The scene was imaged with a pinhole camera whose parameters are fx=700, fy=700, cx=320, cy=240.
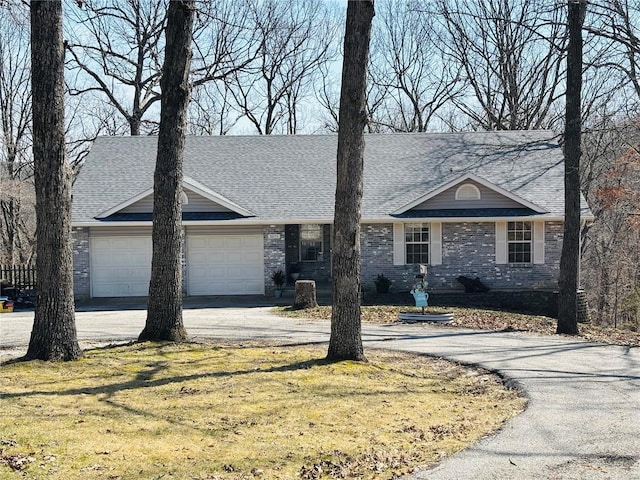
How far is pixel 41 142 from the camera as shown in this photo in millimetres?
9711

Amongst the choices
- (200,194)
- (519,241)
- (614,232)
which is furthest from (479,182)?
(614,232)

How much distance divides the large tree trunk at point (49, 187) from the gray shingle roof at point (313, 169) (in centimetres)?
1307

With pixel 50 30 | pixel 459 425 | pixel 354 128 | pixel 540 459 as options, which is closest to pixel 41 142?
pixel 50 30

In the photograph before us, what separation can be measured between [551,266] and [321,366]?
14.8 metres

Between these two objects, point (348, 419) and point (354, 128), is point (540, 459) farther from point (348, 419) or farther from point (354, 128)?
point (354, 128)

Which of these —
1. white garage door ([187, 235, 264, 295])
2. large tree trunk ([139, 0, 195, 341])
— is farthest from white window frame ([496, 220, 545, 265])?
large tree trunk ([139, 0, 195, 341])

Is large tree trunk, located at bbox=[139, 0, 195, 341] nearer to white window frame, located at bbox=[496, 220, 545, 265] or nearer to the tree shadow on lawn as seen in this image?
the tree shadow on lawn

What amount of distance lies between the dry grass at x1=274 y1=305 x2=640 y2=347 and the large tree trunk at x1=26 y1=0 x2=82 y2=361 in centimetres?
937

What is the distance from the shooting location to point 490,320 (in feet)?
60.9

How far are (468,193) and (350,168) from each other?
1361cm

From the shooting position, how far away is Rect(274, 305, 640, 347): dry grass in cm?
1731

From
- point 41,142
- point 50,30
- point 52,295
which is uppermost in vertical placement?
point 50,30

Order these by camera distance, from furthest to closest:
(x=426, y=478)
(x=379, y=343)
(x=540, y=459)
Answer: (x=379, y=343) < (x=540, y=459) < (x=426, y=478)

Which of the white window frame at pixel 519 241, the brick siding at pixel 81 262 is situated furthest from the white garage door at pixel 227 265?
the white window frame at pixel 519 241
